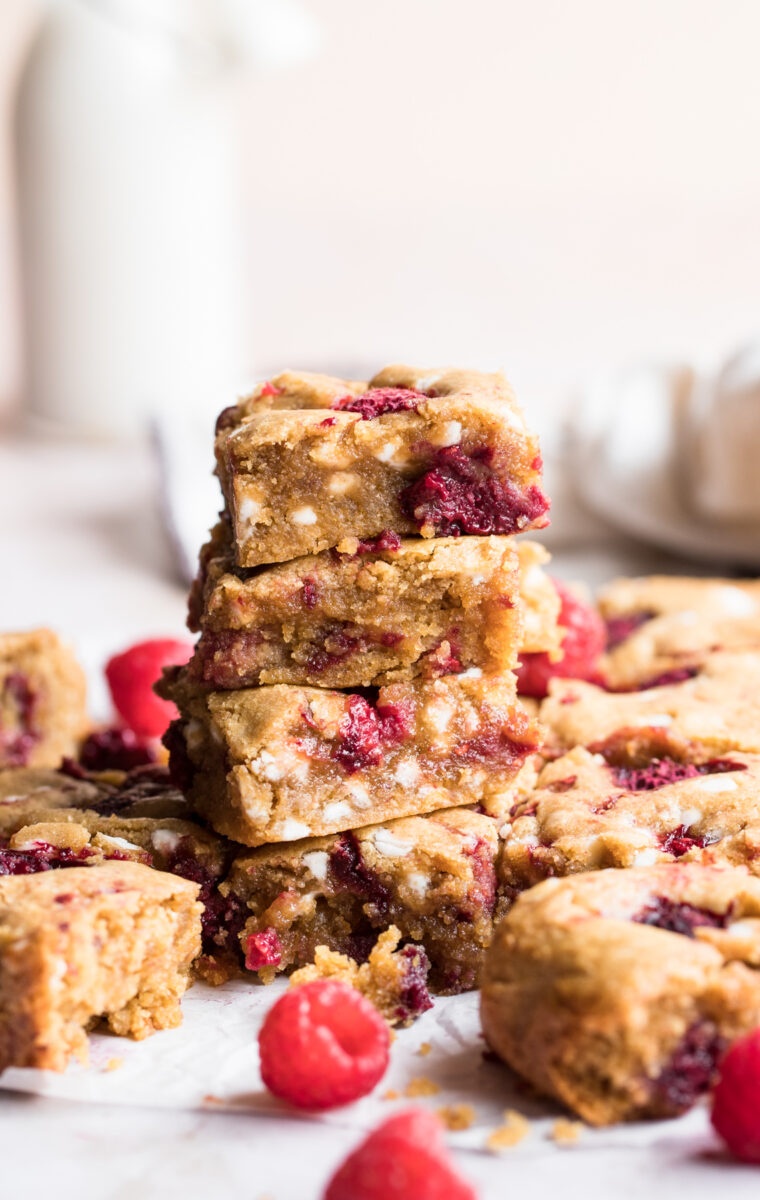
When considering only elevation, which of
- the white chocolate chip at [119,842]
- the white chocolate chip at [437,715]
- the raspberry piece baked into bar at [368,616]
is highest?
the raspberry piece baked into bar at [368,616]

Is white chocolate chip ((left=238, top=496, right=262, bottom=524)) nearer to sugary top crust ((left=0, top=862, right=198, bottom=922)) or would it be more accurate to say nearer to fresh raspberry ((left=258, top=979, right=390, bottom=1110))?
sugary top crust ((left=0, top=862, right=198, bottom=922))

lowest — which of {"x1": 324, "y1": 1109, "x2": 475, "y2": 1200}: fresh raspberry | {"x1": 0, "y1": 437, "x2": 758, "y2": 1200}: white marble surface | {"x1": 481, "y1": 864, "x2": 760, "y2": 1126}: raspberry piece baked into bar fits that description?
{"x1": 0, "y1": 437, "x2": 758, "y2": 1200}: white marble surface

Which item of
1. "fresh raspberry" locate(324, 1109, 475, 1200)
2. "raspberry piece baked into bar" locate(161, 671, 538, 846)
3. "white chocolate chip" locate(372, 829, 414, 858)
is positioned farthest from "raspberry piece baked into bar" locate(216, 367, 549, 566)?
"fresh raspberry" locate(324, 1109, 475, 1200)

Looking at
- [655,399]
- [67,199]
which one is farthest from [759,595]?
[67,199]

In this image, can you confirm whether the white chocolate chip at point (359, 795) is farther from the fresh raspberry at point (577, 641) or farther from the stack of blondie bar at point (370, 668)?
the fresh raspberry at point (577, 641)

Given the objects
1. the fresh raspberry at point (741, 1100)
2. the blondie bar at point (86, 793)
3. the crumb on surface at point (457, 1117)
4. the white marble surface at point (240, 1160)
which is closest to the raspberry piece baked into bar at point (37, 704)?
the blondie bar at point (86, 793)

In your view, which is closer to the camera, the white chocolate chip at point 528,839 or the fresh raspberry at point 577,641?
the white chocolate chip at point 528,839

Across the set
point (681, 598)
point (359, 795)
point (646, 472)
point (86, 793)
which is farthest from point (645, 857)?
point (646, 472)

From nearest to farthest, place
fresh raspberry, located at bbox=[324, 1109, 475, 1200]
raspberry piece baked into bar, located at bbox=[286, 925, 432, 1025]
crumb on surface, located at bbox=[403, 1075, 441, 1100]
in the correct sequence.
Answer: fresh raspberry, located at bbox=[324, 1109, 475, 1200] → crumb on surface, located at bbox=[403, 1075, 441, 1100] → raspberry piece baked into bar, located at bbox=[286, 925, 432, 1025]
